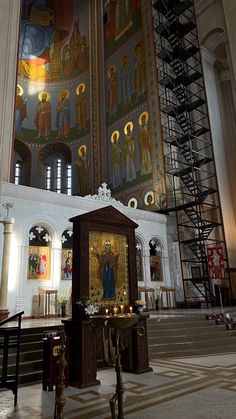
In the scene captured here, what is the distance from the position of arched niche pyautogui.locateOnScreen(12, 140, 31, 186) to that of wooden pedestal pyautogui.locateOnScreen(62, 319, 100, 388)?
18813 mm

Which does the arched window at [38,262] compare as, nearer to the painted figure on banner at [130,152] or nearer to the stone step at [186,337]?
the stone step at [186,337]

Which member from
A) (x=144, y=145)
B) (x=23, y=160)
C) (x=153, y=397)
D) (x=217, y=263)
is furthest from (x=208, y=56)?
(x=153, y=397)

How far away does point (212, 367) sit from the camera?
569 centimetres

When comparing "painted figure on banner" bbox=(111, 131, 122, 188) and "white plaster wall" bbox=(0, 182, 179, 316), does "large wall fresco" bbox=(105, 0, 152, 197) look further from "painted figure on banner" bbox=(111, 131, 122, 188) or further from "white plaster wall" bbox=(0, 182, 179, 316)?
"white plaster wall" bbox=(0, 182, 179, 316)

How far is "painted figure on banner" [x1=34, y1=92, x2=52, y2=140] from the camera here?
23.5 meters

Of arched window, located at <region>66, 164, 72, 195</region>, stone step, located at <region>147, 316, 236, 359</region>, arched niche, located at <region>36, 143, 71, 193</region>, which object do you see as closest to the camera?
stone step, located at <region>147, 316, 236, 359</region>

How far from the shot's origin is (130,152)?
19516mm

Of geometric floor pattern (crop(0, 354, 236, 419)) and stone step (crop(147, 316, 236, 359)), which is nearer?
geometric floor pattern (crop(0, 354, 236, 419))

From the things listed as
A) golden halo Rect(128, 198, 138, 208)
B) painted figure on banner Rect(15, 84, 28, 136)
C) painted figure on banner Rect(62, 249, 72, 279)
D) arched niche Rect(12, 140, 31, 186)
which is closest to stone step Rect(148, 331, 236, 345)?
painted figure on banner Rect(62, 249, 72, 279)

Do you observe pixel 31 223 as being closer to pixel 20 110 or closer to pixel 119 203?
pixel 119 203

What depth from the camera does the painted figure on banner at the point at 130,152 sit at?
19.1 m

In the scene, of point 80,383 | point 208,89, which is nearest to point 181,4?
point 208,89

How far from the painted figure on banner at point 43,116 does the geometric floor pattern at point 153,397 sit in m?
20.3

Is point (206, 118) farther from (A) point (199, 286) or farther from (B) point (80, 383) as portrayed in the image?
(B) point (80, 383)
